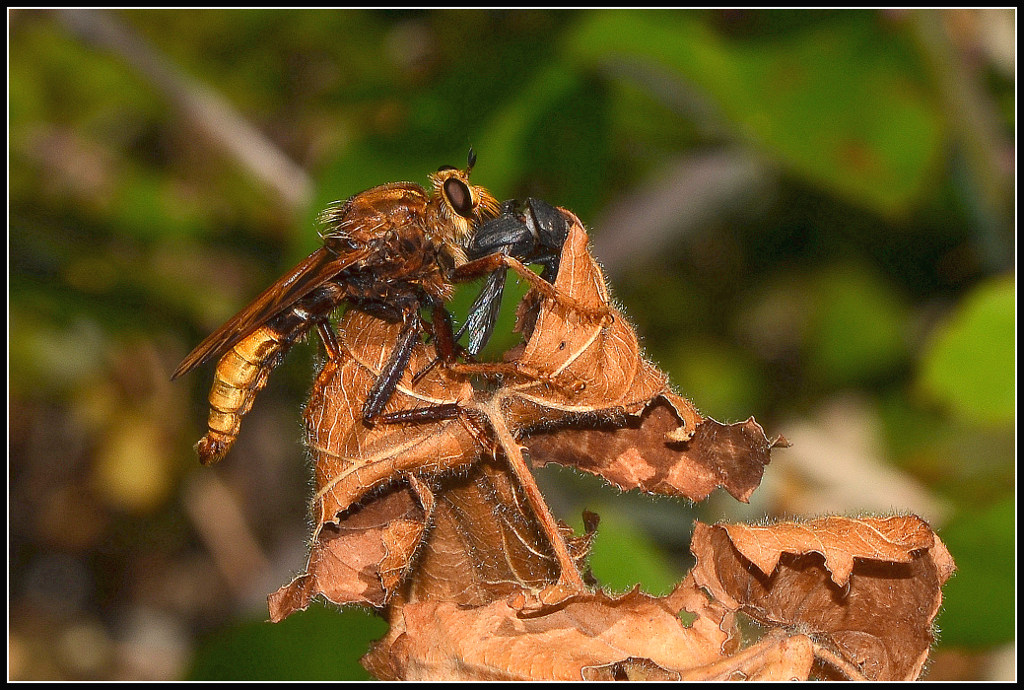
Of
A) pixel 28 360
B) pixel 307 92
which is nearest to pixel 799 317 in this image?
pixel 307 92

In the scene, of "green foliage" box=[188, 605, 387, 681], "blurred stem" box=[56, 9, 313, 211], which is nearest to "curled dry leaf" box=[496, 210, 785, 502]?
"green foliage" box=[188, 605, 387, 681]

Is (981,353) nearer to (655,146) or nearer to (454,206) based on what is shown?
(655,146)

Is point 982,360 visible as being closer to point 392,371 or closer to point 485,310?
point 485,310

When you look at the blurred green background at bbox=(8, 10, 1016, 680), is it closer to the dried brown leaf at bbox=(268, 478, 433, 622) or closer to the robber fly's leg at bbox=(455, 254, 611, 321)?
the robber fly's leg at bbox=(455, 254, 611, 321)

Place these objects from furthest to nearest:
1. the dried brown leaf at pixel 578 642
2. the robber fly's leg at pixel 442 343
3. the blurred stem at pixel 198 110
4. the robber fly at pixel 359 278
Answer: the blurred stem at pixel 198 110, the robber fly at pixel 359 278, the robber fly's leg at pixel 442 343, the dried brown leaf at pixel 578 642

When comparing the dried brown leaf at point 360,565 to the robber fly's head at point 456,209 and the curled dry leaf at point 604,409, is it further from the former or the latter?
the robber fly's head at point 456,209

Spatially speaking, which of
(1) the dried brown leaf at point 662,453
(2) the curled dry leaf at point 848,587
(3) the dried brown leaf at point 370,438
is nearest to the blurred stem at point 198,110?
(3) the dried brown leaf at point 370,438
